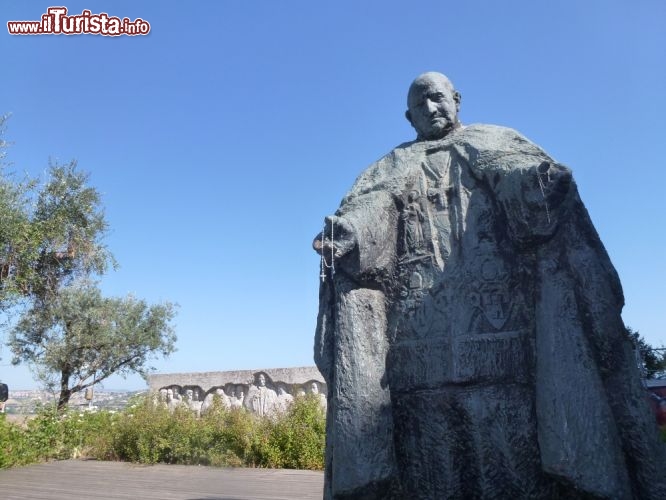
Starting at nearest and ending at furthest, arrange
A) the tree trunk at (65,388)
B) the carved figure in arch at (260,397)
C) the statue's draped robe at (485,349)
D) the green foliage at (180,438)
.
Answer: the statue's draped robe at (485,349)
the green foliage at (180,438)
the carved figure in arch at (260,397)
the tree trunk at (65,388)

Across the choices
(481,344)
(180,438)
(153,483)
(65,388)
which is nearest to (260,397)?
(180,438)

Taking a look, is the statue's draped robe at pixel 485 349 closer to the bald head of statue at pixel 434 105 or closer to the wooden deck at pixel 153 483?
the bald head of statue at pixel 434 105

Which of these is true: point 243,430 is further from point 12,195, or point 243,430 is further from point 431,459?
point 12,195

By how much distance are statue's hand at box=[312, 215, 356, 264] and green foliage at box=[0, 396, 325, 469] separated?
722 centimetres

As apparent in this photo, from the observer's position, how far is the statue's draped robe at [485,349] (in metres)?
2.40

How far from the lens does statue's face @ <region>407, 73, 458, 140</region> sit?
10.6 feet

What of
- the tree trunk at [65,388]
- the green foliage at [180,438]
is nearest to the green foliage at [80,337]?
the tree trunk at [65,388]

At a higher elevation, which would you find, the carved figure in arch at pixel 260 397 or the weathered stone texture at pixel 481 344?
the weathered stone texture at pixel 481 344

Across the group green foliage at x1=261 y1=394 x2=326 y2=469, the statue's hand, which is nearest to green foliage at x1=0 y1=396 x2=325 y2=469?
green foliage at x1=261 y1=394 x2=326 y2=469

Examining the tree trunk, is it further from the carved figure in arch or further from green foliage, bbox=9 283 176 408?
the carved figure in arch

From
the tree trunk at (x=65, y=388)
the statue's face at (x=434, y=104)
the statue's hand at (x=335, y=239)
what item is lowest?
the tree trunk at (x=65, y=388)

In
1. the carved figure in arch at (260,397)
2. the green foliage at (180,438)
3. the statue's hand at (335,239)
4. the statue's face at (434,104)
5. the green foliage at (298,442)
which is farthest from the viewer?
the carved figure in arch at (260,397)

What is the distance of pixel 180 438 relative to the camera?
10.3 metres

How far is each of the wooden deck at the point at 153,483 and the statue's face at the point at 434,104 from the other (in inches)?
190
